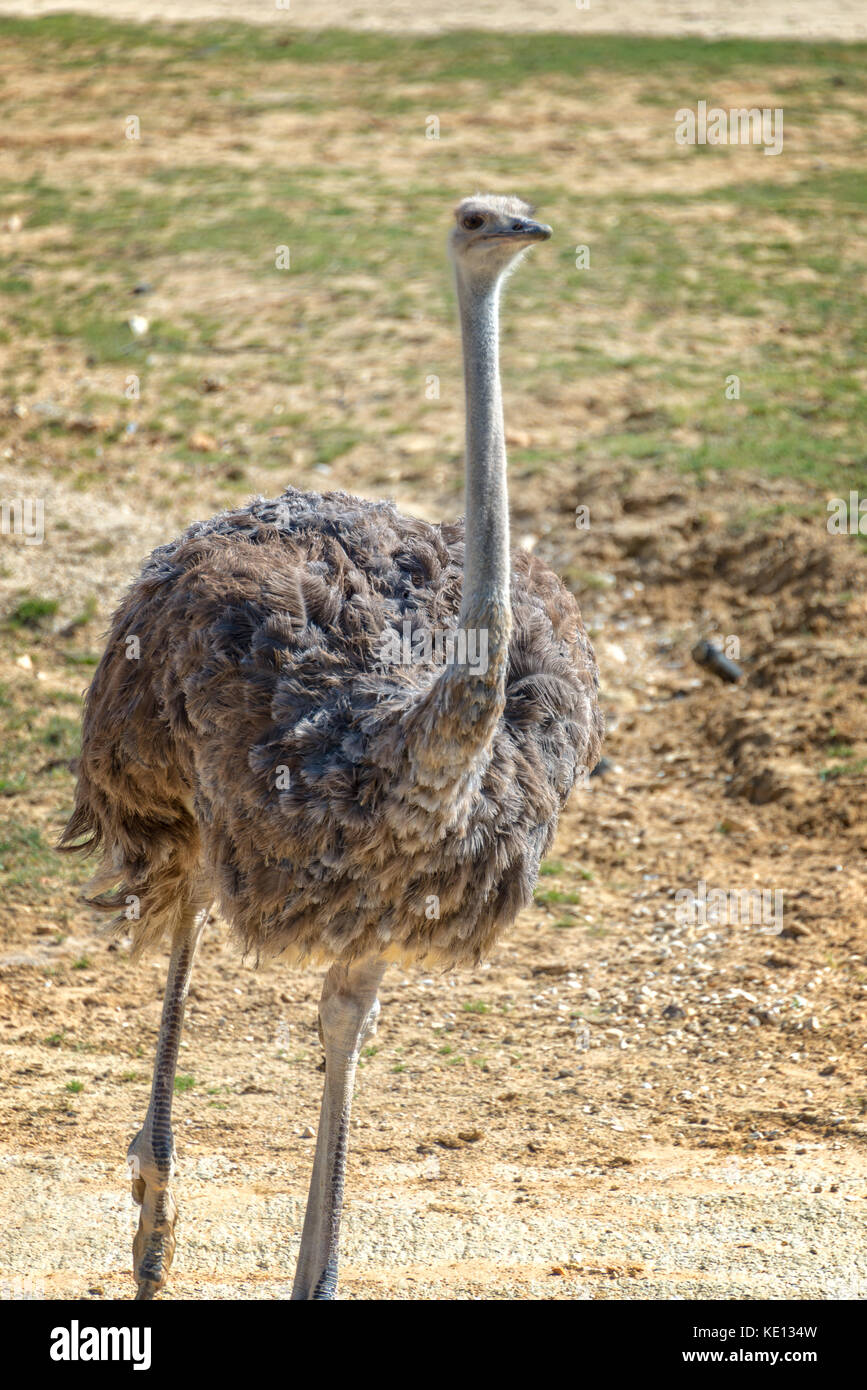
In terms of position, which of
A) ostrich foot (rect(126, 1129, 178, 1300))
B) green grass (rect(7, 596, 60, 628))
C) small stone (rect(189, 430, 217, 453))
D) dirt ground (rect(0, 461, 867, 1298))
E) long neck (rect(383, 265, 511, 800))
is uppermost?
long neck (rect(383, 265, 511, 800))

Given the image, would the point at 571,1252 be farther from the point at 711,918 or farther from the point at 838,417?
the point at 838,417

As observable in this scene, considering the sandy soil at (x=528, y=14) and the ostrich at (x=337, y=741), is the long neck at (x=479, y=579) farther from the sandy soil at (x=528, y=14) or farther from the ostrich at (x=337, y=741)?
the sandy soil at (x=528, y=14)

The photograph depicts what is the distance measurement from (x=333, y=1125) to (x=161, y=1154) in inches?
34.1

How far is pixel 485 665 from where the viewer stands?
3.83 metres

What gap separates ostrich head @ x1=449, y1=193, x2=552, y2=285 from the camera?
3775 mm

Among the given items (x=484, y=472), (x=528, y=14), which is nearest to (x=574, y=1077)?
(x=484, y=472)

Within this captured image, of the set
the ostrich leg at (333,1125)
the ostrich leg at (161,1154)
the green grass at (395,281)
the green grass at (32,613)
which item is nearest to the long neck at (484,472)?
the ostrich leg at (333,1125)

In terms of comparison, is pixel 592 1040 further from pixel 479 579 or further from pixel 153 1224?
pixel 479 579

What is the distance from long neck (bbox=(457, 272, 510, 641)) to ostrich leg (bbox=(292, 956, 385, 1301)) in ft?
4.23

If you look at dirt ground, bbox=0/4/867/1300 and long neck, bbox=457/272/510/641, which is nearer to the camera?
long neck, bbox=457/272/510/641

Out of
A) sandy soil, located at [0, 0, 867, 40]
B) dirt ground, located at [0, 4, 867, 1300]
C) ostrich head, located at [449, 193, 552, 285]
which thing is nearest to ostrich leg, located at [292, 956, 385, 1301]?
dirt ground, located at [0, 4, 867, 1300]

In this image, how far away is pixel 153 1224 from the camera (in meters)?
5.11

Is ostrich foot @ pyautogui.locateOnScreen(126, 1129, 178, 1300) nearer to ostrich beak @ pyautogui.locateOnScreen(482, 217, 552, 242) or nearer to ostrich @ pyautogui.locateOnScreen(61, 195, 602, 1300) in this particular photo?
ostrich @ pyautogui.locateOnScreen(61, 195, 602, 1300)

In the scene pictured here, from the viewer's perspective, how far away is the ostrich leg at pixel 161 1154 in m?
5.10
